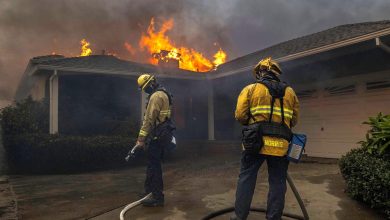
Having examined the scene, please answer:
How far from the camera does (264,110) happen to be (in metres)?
3.51

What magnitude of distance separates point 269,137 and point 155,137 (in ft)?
5.46

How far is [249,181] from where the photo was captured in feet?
11.6

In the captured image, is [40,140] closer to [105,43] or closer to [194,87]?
[194,87]

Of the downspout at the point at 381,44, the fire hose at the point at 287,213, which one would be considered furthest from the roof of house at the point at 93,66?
the fire hose at the point at 287,213

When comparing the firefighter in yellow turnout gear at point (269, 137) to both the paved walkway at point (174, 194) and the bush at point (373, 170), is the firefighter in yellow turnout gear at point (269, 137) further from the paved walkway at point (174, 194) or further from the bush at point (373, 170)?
the bush at point (373, 170)

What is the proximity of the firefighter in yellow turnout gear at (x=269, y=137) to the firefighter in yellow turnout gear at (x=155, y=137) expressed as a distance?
131 centimetres

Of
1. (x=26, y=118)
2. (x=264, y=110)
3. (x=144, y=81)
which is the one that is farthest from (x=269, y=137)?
(x=26, y=118)

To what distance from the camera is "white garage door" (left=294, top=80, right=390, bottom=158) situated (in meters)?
8.08

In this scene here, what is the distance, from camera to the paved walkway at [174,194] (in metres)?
4.25

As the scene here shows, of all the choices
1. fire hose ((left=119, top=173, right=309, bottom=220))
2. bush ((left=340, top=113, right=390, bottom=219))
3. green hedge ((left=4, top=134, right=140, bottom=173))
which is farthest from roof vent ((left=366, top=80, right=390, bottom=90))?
green hedge ((left=4, top=134, right=140, bottom=173))

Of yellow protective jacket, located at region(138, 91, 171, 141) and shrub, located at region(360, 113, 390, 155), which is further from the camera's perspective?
yellow protective jacket, located at region(138, 91, 171, 141)

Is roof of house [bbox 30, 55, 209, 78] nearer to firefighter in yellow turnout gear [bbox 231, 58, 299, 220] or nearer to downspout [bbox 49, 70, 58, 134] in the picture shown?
downspout [bbox 49, 70, 58, 134]

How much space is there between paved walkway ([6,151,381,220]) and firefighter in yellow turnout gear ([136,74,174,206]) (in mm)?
242

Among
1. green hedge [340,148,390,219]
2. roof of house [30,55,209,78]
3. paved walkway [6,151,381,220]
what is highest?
roof of house [30,55,209,78]
